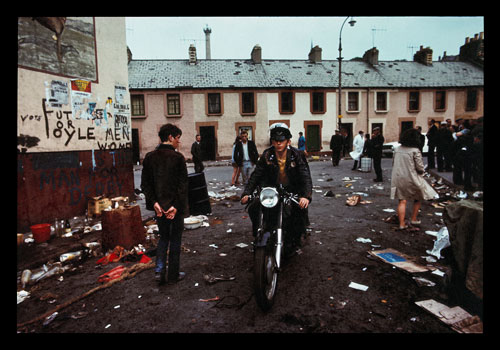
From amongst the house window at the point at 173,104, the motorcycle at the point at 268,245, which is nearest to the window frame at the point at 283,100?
the house window at the point at 173,104

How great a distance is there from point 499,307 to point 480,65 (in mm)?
38138

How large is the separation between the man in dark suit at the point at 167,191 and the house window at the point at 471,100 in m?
34.3

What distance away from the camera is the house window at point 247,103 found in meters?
26.2

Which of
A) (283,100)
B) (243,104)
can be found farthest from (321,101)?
(243,104)

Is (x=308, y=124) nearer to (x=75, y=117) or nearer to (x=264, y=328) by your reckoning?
(x=75, y=117)

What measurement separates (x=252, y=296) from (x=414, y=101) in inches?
1222

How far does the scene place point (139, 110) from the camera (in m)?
24.7

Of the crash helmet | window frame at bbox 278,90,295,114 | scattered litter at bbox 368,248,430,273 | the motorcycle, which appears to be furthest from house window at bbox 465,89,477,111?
the motorcycle

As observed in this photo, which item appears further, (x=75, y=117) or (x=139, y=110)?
(x=139, y=110)

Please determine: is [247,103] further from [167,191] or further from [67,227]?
[167,191]

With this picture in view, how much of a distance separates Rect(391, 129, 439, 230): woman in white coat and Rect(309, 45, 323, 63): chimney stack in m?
26.8

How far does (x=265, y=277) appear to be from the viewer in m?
3.10

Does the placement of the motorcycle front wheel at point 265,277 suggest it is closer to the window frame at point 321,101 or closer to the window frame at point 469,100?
the window frame at point 321,101
